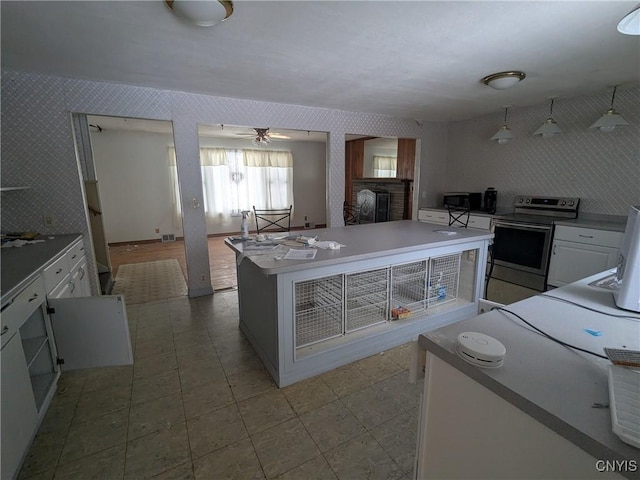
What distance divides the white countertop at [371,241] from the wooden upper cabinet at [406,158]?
8.67 feet

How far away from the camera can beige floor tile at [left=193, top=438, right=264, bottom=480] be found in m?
1.37

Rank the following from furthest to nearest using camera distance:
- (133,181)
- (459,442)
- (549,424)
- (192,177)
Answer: (133,181) < (192,177) < (459,442) < (549,424)

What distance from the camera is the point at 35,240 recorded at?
2566 millimetres

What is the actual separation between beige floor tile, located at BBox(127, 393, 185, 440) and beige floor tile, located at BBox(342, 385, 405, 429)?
101cm

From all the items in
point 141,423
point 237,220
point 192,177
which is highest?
point 192,177

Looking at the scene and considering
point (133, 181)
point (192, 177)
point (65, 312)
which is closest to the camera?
point (65, 312)

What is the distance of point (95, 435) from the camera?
1.59m

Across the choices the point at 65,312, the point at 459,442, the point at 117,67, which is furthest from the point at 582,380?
the point at 117,67

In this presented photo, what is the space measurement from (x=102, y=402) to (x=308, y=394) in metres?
1.29

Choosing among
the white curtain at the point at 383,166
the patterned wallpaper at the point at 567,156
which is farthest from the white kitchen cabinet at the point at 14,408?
the white curtain at the point at 383,166

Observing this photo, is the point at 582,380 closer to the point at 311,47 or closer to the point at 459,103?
the point at 311,47

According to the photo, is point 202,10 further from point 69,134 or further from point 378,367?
point 378,367

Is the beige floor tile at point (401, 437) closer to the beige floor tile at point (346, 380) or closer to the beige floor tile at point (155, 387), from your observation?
the beige floor tile at point (346, 380)

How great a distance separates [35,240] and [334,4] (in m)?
3.04
